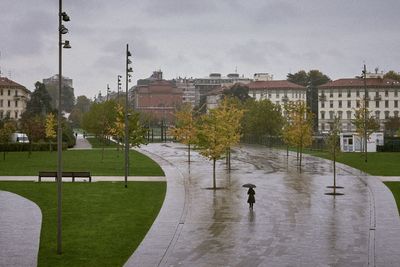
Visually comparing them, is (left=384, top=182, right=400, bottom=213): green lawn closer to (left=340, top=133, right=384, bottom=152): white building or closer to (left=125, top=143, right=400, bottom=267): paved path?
(left=125, top=143, right=400, bottom=267): paved path

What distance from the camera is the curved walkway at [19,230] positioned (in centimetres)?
1538

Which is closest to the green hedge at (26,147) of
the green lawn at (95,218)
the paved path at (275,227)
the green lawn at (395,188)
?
the green lawn at (95,218)

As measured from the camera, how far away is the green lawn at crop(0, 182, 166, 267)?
51.4 ft

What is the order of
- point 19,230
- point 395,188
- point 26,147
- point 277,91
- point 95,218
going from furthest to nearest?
point 277,91
point 26,147
point 395,188
point 95,218
point 19,230

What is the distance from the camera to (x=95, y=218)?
2114cm

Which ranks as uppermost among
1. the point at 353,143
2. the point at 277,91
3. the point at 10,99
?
the point at 277,91

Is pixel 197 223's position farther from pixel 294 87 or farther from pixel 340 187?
pixel 294 87

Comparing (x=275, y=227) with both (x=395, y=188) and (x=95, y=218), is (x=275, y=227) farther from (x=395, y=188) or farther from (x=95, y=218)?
(x=395, y=188)

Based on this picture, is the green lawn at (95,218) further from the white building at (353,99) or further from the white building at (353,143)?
the white building at (353,99)

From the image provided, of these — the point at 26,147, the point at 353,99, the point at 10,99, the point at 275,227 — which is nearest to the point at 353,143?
the point at 26,147

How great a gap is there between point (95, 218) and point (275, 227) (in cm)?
734

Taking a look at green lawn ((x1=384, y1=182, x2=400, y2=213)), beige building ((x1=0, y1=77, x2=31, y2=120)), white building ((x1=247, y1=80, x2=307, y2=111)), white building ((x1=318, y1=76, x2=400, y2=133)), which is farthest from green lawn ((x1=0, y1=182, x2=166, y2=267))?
white building ((x1=247, y1=80, x2=307, y2=111))

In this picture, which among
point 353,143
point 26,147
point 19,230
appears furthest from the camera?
point 26,147

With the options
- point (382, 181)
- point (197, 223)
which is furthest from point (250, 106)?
point (197, 223)
